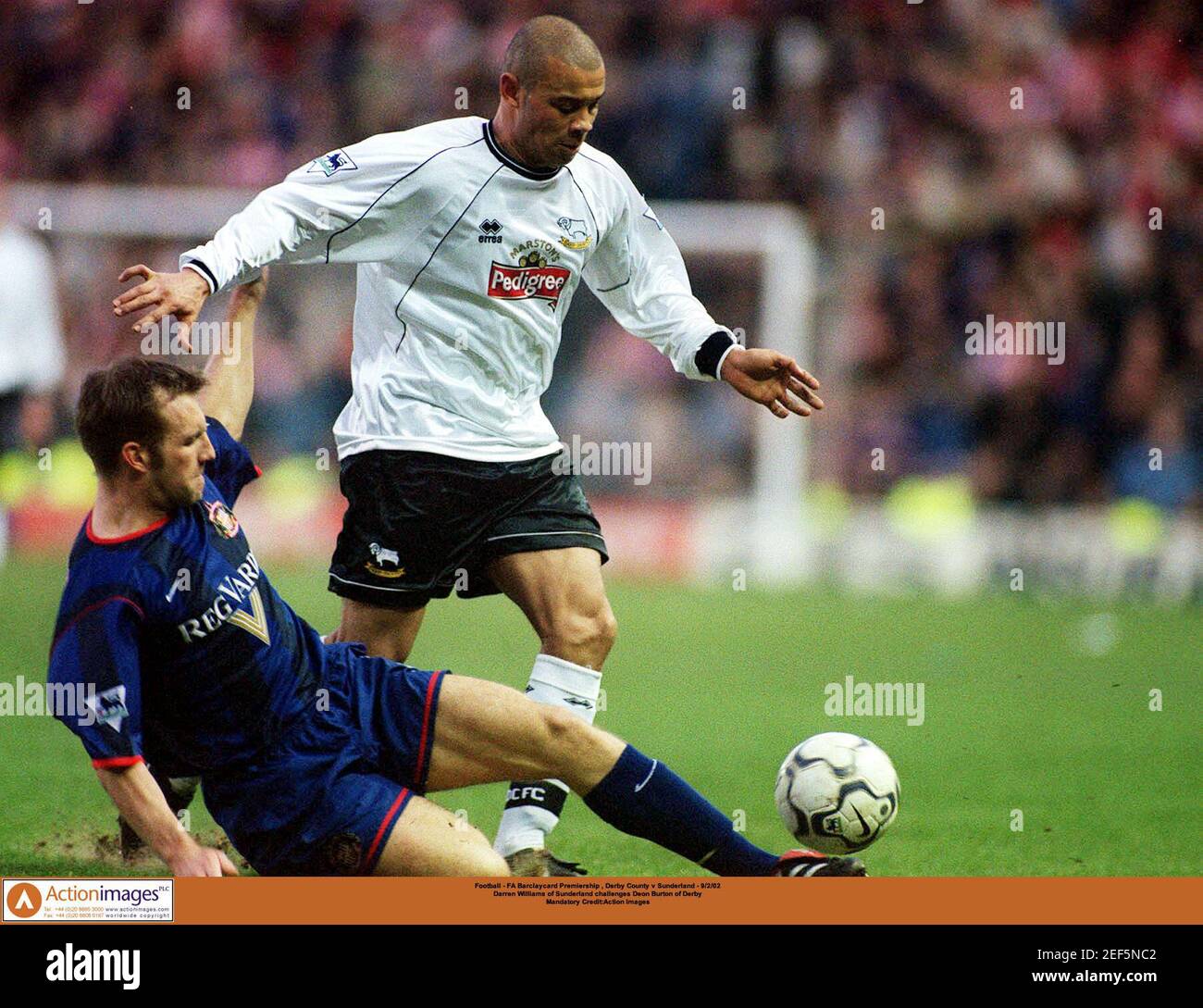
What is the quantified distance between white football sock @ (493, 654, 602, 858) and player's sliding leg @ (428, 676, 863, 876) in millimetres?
511

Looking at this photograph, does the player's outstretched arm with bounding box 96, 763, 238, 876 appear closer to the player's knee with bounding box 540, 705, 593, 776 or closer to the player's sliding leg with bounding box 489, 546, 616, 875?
the player's knee with bounding box 540, 705, 593, 776

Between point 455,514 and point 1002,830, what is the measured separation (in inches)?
86.2

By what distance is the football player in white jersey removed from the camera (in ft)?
16.7

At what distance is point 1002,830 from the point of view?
588cm

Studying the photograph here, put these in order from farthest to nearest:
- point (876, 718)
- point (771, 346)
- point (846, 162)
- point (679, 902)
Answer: point (846, 162) → point (771, 346) → point (876, 718) → point (679, 902)

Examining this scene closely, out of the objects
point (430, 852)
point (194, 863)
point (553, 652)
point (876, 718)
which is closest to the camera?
point (194, 863)

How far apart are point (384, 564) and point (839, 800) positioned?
155cm

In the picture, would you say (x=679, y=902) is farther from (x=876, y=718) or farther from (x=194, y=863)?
(x=876, y=718)

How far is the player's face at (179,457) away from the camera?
4.22 metres

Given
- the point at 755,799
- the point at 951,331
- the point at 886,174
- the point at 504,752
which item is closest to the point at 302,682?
the point at 504,752

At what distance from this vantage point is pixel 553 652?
515 cm

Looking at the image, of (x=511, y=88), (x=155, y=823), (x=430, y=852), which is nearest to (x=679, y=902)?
(x=430, y=852)

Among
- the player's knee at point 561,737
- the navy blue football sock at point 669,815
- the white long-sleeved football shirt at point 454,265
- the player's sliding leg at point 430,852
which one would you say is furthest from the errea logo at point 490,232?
the player's sliding leg at point 430,852

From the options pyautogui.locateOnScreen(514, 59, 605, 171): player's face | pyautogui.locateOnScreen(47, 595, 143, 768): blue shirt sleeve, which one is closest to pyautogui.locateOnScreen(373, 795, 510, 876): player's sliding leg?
pyautogui.locateOnScreen(47, 595, 143, 768): blue shirt sleeve
